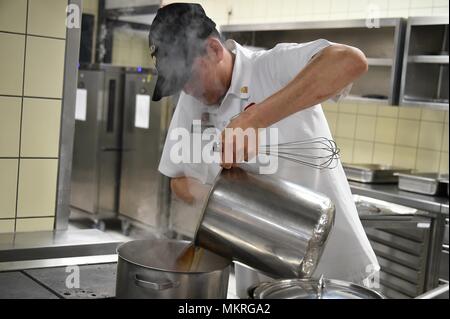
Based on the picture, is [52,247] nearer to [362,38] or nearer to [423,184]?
[362,38]

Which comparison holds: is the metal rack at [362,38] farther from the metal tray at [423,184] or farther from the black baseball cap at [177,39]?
the metal tray at [423,184]

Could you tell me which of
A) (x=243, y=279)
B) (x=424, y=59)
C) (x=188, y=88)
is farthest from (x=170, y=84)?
(x=424, y=59)

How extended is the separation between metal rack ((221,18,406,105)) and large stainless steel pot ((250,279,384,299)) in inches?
17.1

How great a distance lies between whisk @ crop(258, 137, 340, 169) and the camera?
1006mm

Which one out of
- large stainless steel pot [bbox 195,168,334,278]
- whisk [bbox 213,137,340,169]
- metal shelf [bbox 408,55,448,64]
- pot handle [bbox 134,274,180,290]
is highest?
metal shelf [bbox 408,55,448,64]

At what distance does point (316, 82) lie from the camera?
36.8 inches

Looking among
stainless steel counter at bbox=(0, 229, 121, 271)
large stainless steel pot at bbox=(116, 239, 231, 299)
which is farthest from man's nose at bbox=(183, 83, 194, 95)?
stainless steel counter at bbox=(0, 229, 121, 271)

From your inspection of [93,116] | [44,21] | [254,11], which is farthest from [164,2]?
[93,116]

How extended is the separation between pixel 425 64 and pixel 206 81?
6.84ft

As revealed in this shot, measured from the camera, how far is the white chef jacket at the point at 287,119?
3.26 feet

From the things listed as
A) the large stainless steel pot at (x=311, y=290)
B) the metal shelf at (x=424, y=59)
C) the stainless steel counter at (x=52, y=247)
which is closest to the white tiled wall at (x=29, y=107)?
the stainless steel counter at (x=52, y=247)

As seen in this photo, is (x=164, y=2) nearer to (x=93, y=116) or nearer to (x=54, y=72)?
(x=54, y=72)

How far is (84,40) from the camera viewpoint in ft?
3.73

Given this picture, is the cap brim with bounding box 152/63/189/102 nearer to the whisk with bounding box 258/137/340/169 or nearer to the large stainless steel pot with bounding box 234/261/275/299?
the whisk with bounding box 258/137/340/169
